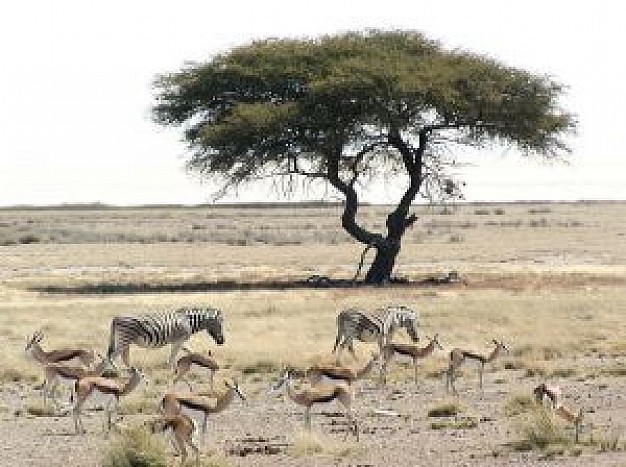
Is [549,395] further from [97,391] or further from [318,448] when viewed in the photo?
[97,391]

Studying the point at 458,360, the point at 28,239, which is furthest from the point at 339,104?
the point at 28,239

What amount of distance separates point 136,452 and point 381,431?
4410 millimetres

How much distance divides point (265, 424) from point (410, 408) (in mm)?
2407

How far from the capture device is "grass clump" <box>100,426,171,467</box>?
14.9 metres

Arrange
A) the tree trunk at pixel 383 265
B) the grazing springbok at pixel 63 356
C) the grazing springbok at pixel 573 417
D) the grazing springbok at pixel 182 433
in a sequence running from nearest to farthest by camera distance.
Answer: the grazing springbok at pixel 182 433 → the grazing springbok at pixel 573 417 → the grazing springbok at pixel 63 356 → the tree trunk at pixel 383 265

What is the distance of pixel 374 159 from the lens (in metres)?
52.3

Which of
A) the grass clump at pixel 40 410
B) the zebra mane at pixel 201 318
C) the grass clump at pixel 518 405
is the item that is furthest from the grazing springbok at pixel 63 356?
the grass clump at pixel 518 405

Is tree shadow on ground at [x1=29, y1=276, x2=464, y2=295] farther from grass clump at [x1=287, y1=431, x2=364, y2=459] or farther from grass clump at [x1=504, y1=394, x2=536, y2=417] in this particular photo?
grass clump at [x1=287, y1=431, x2=364, y2=459]

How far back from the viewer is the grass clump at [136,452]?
14898mm

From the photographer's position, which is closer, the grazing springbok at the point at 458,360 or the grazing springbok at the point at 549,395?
the grazing springbok at the point at 549,395

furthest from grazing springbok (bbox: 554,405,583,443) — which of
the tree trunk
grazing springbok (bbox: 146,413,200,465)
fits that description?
the tree trunk

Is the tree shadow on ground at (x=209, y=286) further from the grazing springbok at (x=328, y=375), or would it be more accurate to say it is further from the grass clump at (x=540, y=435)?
the grass clump at (x=540, y=435)

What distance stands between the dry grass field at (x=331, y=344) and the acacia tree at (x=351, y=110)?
3792mm

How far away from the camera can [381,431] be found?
1838 cm
